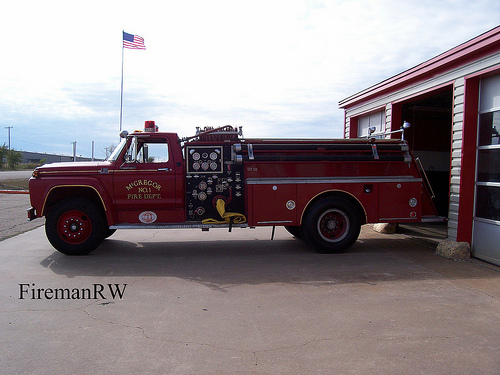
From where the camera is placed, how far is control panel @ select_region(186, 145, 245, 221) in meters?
7.65

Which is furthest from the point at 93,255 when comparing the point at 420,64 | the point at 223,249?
the point at 420,64

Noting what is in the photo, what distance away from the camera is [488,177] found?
23.7 ft

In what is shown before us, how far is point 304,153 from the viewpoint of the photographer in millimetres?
7824

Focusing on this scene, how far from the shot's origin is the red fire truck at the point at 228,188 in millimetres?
7445

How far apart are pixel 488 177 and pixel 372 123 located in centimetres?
512

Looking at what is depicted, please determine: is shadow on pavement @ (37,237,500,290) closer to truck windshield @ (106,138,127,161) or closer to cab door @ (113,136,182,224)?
cab door @ (113,136,182,224)

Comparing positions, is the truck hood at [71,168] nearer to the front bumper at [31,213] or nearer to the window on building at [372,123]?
the front bumper at [31,213]

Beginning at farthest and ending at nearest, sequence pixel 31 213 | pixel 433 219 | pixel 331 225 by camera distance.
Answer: pixel 433 219 < pixel 331 225 < pixel 31 213

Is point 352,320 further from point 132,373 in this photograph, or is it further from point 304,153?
point 304,153

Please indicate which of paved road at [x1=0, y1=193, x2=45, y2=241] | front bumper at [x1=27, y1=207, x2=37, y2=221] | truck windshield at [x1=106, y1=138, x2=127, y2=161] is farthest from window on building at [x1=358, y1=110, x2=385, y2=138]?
paved road at [x1=0, y1=193, x2=45, y2=241]

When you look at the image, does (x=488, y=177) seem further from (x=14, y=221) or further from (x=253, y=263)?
(x=14, y=221)

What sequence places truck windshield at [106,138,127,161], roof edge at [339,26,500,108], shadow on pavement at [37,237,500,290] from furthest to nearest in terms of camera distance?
truck windshield at [106,138,127,161] < roof edge at [339,26,500,108] < shadow on pavement at [37,237,500,290]

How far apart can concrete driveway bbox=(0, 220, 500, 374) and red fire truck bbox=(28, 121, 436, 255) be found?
2.05 ft

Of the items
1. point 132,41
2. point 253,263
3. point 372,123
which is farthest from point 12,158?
point 253,263
